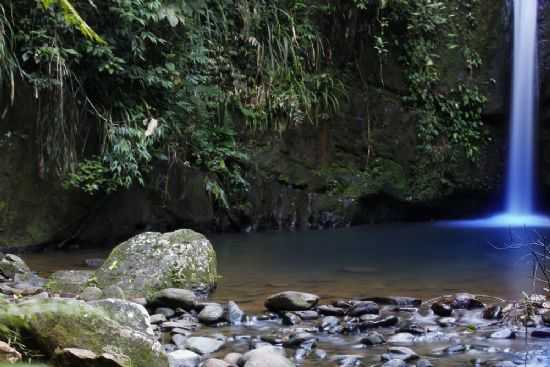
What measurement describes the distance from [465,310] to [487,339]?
27.4 inches

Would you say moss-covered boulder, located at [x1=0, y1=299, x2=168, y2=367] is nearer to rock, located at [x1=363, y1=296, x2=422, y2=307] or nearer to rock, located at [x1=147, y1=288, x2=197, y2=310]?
rock, located at [x1=147, y1=288, x2=197, y2=310]

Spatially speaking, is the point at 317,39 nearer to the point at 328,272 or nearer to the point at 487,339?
the point at 328,272

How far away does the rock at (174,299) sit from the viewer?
193 inches

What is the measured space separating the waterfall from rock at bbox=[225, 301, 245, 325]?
311 inches

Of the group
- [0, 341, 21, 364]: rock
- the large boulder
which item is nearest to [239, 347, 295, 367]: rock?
[0, 341, 21, 364]: rock

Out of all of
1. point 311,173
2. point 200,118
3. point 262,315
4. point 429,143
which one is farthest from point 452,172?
point 262,315

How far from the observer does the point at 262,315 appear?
191 inches

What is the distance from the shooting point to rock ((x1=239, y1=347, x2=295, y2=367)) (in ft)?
11.3

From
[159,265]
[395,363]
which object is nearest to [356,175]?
[159,265]

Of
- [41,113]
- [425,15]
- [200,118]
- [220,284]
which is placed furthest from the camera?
[425,15]

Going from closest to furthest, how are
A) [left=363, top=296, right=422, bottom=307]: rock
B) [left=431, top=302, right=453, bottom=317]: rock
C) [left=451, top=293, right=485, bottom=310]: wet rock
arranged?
1. [left=431, top=302, right=453, bottom=317]: rock
2. [left=451, top=293, right=485, bottom=310]: wet rock
3. [left=363, top=296, right=422, bottom=307]: rock

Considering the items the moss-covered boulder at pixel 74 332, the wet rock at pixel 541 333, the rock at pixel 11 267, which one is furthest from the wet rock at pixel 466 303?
the rock at pixel 11 267

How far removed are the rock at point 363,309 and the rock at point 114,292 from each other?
159 cm

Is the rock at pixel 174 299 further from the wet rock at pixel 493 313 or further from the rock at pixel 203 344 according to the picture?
the wet rock at pixel 493 313
